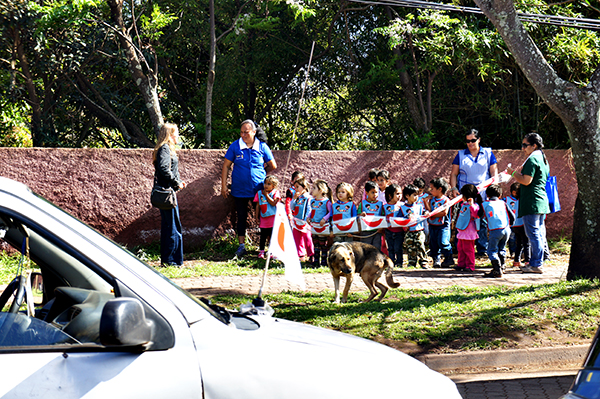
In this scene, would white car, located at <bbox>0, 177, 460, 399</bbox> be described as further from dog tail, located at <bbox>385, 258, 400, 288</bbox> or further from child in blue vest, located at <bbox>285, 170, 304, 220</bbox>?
child in blue vest, located at <bbox>285, 170, 304, 220</bbox>

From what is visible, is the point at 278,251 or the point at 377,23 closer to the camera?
the point at 278,251

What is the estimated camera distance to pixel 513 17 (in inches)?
285

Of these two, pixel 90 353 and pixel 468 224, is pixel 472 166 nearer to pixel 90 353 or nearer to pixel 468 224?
pixel 468 224

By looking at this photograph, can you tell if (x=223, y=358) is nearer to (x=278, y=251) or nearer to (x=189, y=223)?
(x=278, y=251)

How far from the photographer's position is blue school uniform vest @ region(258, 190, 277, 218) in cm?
1024

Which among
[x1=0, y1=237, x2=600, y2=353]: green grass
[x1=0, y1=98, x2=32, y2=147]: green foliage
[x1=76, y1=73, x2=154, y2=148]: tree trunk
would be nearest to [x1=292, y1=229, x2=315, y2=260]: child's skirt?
[x1=0, y1=237, x2=600, y2=353]: green grass

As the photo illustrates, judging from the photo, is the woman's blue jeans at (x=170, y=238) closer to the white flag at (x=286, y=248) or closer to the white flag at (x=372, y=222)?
the white flag at (x=372, y=222)

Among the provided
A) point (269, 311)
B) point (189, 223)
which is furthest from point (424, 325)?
point (189, 223)

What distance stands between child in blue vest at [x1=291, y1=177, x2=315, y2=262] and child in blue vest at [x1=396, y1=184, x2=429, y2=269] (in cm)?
153

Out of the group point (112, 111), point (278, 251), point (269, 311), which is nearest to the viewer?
point (269, 311)

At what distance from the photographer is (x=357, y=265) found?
7086mm

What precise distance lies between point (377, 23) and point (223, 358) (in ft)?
40.8

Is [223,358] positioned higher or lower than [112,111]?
lower

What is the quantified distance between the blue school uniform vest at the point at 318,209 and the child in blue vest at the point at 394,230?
994mm
